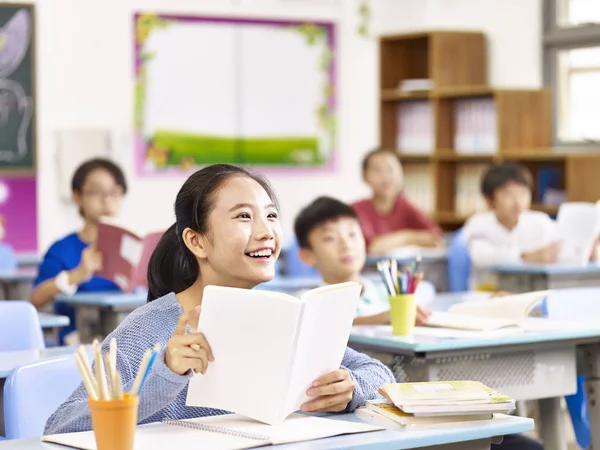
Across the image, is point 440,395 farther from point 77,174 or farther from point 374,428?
point 77,174

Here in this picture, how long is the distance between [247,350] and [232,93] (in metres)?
6.22

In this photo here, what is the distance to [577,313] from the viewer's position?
369cm

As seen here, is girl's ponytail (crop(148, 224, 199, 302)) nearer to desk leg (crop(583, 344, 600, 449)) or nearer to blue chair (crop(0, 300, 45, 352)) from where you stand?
blue chair (crop(0, 300, 45, 352))

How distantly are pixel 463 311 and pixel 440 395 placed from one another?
1.56m

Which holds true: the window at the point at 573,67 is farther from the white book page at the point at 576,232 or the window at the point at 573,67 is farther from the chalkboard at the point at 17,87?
the chalkboard at the point at 17,87

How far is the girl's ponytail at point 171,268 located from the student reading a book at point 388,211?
438 centimetres

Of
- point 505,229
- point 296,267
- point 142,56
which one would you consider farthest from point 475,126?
point 142,56

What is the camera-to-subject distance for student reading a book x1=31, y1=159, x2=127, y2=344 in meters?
4.60

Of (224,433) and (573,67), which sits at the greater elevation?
(573,67)

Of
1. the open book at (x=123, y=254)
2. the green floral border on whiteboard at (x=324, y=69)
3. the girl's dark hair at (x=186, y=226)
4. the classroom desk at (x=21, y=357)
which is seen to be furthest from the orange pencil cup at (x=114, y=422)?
the green floral border on whiteboard at (x=324, y=69)

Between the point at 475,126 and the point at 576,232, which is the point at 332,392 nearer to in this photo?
the point at 576,232

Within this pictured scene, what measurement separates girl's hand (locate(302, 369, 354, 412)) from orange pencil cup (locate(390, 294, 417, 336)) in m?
1.07

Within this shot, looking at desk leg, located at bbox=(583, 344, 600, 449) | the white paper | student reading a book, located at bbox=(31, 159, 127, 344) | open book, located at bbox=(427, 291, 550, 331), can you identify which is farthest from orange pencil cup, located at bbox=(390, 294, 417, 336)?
student reading a book, located at bbox=(31, 159, 127, 344)

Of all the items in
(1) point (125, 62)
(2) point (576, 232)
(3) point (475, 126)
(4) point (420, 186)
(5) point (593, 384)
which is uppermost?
(1) point (125, 62)
